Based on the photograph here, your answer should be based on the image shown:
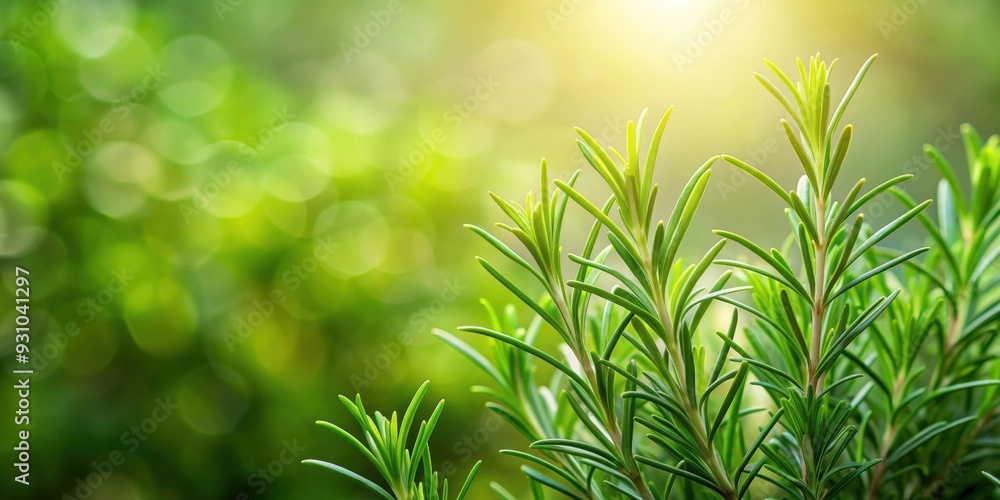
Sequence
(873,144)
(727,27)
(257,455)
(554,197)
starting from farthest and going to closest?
(727,27) → (873,144) → (257,455) → (554,197)

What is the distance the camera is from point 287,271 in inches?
28.4

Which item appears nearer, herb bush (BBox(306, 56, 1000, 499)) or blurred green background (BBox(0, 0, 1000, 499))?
herb bush (BBox(306, 56, 1000, 499))

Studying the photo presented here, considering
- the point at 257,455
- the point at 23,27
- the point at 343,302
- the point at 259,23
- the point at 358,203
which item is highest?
the point at 259,23

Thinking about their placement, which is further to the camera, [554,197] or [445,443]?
[445,443]

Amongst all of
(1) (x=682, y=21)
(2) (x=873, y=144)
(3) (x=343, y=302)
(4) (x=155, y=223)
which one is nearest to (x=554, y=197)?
(3) (x=343, y=302)

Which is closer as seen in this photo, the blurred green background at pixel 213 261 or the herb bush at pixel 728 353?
the herb bush at pixel 728 353

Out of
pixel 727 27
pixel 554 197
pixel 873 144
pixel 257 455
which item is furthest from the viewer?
pixel 727 27

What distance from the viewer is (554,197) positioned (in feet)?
0.66

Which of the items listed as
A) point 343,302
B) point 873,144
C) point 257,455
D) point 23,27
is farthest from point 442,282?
point 873,144

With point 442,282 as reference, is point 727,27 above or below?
above

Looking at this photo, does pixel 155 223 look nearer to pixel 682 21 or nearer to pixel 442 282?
pixel 442 282

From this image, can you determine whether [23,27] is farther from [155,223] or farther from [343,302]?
[343,302]

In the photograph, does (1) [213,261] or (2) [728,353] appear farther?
(1) [213,261]

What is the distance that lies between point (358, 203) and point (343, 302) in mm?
124
